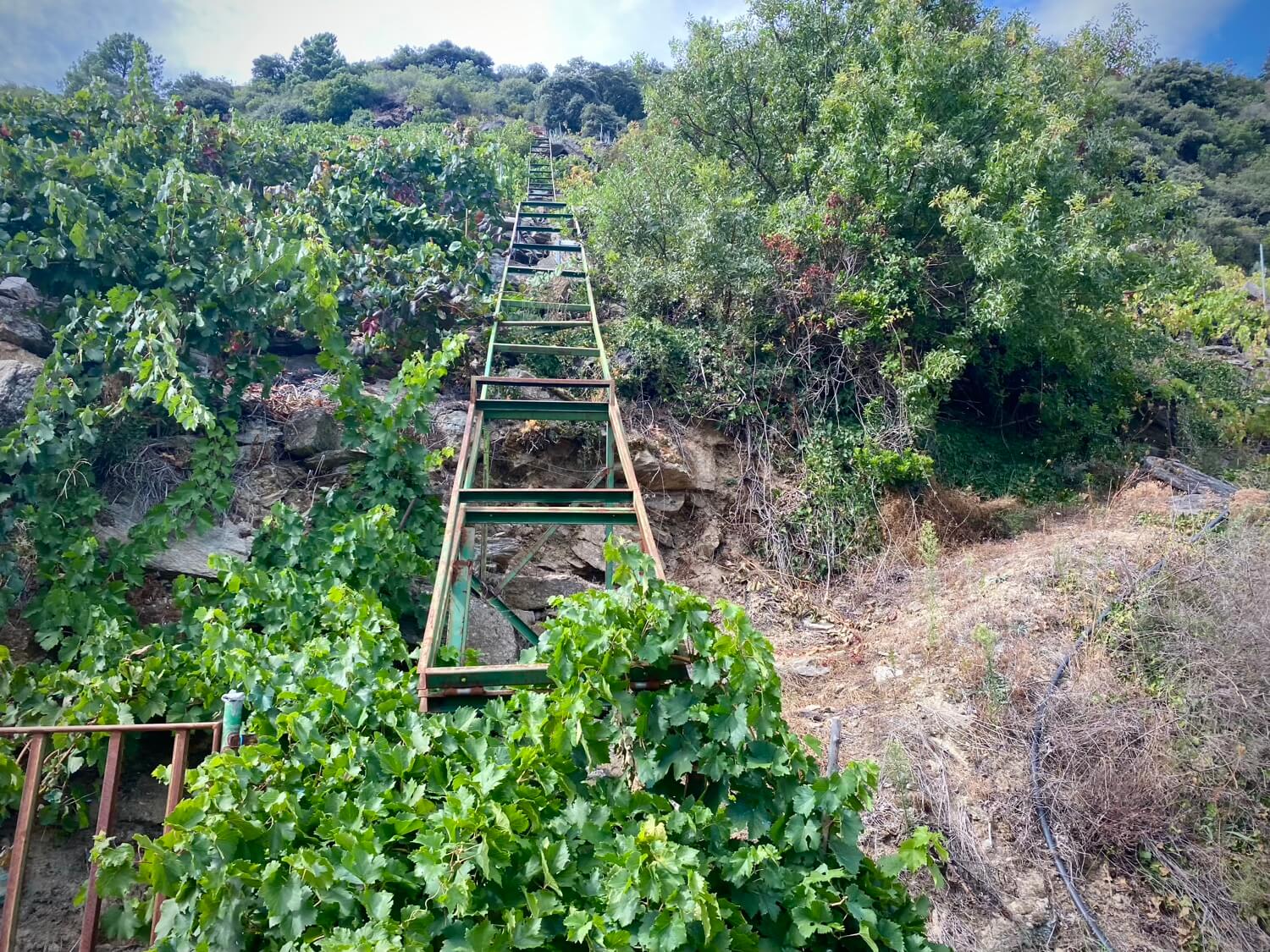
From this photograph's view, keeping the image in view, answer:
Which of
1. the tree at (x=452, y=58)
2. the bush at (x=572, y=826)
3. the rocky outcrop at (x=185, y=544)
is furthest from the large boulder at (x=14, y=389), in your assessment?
the tree at (x=452, y=58)

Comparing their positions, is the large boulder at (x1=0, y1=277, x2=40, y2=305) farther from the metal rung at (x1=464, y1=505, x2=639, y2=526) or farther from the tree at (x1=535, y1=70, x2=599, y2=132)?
the tree at (x1=535, y1=70, x2=599, y2=132)

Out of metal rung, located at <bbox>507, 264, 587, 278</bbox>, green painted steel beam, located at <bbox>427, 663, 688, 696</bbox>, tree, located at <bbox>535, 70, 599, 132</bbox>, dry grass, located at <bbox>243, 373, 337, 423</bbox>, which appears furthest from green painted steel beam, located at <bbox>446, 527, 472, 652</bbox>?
tree, located at <bbox>535, 70, 599, 132</bbox>

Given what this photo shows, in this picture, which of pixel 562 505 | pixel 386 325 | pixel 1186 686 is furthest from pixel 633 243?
pixel 1186 686

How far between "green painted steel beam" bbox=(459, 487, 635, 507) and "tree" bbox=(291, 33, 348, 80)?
27.8 metres

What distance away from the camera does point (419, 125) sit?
19922 mm

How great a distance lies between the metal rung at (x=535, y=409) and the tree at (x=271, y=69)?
27.6 m

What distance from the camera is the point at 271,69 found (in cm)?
2748

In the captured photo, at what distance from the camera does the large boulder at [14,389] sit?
455 centimetres

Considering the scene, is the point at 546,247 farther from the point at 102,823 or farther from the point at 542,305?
the point at 102,823

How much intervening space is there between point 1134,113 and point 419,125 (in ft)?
66.0

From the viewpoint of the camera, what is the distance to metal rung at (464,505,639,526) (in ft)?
13.9

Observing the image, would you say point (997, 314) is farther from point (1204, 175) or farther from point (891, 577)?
point (1204, 175)

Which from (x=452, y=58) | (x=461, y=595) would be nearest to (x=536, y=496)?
(x=461, y=595)

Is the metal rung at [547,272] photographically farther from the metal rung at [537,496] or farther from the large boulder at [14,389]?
the large boulder at [14,389]
